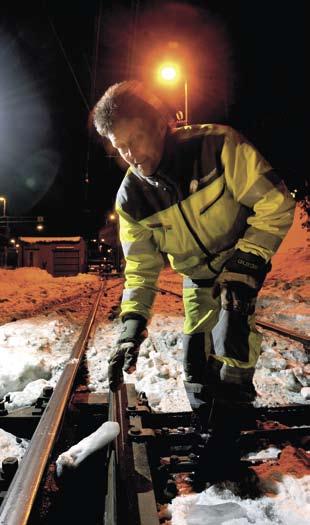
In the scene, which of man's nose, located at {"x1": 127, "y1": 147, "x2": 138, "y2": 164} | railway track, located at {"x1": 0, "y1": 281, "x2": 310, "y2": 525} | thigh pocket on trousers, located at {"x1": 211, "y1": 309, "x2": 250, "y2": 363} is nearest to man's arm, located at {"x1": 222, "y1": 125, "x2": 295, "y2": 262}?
thigh pocket on trousers, located at {"x1": 211, "y1": 309, "x2": 250, "y2": 363}

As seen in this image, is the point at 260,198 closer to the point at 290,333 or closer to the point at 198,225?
the point at 198,225

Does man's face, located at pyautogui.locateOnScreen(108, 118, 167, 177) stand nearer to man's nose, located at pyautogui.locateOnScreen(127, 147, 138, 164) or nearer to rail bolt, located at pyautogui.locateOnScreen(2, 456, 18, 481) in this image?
man's nose, located at pyautogui.locateOnScreen(127, 147, 138, 164)

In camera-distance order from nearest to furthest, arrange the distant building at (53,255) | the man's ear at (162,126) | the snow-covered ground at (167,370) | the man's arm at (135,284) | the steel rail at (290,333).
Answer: the snow-covered ground at (167,370), the man's ear at (162,126), the man's arm at (135,284), the steel rail at (290,333), the distant building at (53,255)

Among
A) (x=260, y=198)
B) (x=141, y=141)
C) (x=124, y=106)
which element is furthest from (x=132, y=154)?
(x=260, y=198)

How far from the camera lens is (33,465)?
1.79 metres

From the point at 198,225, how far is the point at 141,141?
0.55 m

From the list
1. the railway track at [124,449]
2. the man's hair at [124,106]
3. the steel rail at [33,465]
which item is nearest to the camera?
the steel rail at [33,465]

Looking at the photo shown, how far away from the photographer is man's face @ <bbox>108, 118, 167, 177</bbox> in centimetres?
202

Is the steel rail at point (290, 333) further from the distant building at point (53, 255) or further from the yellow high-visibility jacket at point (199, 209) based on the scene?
the distant building at point (53, 255)

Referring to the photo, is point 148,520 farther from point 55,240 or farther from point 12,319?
point 55,240

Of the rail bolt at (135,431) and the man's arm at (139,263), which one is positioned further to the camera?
the man's arm at (139,263)

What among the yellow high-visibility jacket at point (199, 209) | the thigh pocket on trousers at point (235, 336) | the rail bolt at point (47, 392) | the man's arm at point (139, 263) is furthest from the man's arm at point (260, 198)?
the rail bolt at point (47, 392)

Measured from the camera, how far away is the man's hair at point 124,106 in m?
2.01

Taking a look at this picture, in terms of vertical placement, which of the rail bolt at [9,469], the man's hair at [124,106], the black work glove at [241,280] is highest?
the man's hair at [124,106]
